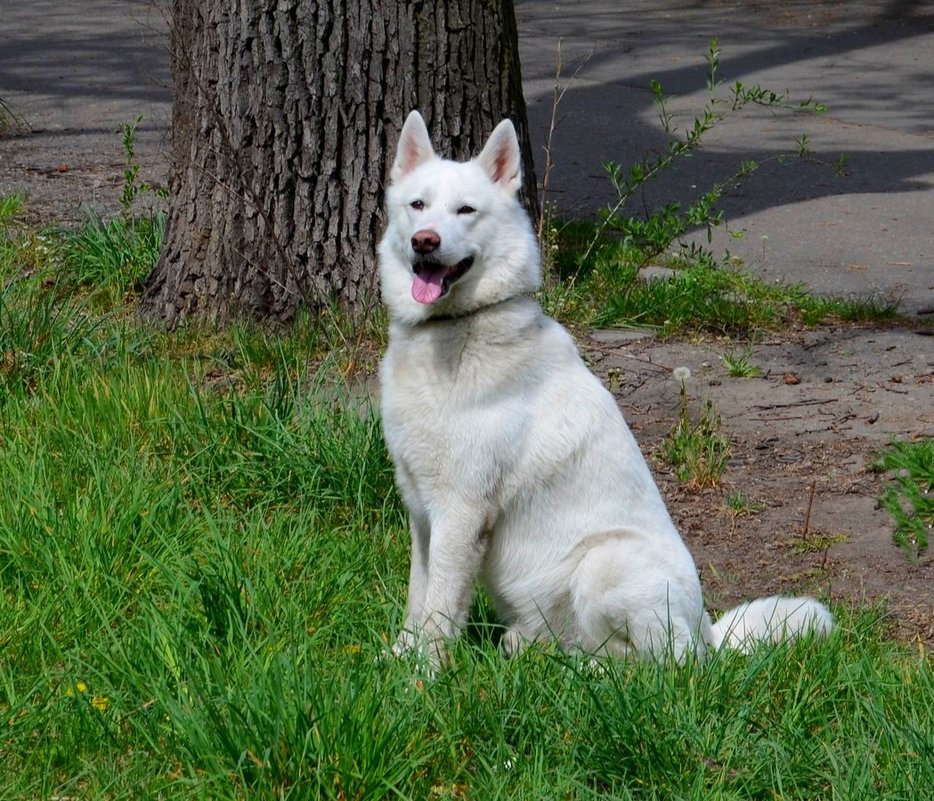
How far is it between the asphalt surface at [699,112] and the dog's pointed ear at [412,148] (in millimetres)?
2152

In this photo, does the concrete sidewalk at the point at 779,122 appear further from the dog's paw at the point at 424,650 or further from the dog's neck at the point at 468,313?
the dog's paw at the point at 424,650

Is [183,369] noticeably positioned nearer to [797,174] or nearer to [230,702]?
[230,702]

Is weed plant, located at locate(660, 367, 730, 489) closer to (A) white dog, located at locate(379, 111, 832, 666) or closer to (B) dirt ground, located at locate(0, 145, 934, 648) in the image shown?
(B) dirt ground, located at locate(0, 145, 934, 648)

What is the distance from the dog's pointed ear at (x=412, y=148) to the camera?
154 inches

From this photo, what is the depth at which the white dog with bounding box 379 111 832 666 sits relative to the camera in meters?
3.46

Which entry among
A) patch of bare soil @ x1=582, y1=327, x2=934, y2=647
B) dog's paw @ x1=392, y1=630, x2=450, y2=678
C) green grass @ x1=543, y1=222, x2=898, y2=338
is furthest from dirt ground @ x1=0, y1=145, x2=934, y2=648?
dog's paw @ x1=392, y1=630, x2=450, y2=678

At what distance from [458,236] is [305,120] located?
2156mm

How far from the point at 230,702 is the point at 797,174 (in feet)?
25.2

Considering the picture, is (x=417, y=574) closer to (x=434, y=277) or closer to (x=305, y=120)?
(x=434, y=277)

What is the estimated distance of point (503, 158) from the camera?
391 cm

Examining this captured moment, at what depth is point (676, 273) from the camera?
6.84m

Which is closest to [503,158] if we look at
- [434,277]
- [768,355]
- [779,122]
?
[434,277]

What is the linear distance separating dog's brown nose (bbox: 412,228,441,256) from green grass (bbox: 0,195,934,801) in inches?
38.3

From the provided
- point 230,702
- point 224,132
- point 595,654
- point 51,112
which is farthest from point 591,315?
point 51,112
